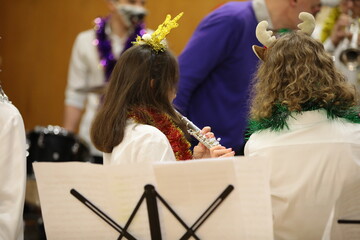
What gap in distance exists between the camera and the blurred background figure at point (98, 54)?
5254mm

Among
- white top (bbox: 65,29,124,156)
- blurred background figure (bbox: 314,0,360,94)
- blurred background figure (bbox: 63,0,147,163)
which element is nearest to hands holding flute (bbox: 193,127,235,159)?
blurred background figure (bbox: 314,0,360,94)

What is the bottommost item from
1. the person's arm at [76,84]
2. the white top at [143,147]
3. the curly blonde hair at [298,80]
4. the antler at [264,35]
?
the person's arm at [76,84]

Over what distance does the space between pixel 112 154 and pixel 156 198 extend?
1.58 feet

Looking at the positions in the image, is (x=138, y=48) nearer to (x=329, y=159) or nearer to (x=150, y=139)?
(x=150, y=139)

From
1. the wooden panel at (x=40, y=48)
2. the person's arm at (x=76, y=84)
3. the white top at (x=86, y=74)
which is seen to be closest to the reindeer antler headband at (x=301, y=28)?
the white top at (x=86, y=74)

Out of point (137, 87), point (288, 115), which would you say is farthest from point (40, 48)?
point (288, 115)

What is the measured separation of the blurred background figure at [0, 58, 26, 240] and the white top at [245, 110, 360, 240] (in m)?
0.90

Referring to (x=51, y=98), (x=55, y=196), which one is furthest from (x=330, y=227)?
(x=51, y=98)

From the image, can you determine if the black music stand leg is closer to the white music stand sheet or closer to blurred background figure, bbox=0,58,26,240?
the white music stand sheet

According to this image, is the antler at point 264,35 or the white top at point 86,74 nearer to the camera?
the antler at point 264,35

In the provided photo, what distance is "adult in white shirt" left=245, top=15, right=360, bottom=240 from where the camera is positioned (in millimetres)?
2441

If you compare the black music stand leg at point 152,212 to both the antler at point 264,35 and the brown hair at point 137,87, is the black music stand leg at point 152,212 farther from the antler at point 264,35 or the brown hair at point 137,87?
the antler at point 264,35

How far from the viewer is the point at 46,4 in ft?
22.5

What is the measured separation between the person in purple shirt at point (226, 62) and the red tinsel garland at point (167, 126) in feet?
2.64
